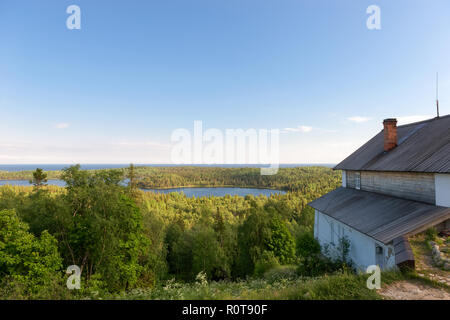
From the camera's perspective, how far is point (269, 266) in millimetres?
23922

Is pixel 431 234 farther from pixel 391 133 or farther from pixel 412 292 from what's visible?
pixel 391 133

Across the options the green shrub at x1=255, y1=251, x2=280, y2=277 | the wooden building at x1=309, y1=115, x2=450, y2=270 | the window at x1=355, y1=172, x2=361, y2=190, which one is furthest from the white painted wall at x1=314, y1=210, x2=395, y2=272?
the green shrub at x1=255, y1=251, x2=280, y2=277

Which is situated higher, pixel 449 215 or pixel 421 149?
pixel 421 149

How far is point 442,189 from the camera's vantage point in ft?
33.0

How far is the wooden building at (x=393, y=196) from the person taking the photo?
9.63m

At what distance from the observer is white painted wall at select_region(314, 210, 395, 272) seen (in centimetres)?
1014

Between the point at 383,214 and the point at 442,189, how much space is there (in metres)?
2.92

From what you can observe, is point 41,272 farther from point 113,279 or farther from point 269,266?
point 269,266

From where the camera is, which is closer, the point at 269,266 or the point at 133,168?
the point at 269,266

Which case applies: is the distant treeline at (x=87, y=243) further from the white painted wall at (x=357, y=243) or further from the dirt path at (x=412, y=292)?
the dirt path at (x=412, y=292)

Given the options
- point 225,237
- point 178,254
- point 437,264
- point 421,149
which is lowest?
point 178,254

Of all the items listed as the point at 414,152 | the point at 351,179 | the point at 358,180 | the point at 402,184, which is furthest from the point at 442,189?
the point at 351,179
